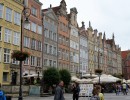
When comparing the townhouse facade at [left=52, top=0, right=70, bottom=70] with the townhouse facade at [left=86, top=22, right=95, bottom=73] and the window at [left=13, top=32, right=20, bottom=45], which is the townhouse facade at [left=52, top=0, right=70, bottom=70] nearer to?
the townhouse facade at [left=86, top=22, right=95, bottom=73]

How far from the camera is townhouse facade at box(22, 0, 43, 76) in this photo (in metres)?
45.0

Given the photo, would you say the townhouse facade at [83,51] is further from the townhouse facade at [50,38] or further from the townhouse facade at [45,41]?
the townhouse facade at [50,38]

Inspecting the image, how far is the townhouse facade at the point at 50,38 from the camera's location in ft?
169

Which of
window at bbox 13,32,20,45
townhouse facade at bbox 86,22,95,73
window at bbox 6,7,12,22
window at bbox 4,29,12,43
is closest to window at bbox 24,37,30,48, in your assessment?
window at bbox 13,32,20,45

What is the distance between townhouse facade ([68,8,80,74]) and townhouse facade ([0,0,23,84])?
831 inches

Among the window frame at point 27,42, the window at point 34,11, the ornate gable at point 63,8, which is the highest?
the ornate gable at point 63,8

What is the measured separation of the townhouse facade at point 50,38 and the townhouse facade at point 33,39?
5.01ft

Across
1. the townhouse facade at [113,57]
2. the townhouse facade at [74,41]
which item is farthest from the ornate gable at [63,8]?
the townhouse facade at [113,57]

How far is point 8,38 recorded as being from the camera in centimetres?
4056

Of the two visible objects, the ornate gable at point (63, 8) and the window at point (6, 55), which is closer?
the window at point (6, 55)

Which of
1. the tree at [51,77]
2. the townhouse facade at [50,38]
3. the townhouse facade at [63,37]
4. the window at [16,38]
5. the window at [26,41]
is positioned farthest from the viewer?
the townhouse facade at [63,37]

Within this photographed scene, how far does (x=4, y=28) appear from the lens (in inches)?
1561

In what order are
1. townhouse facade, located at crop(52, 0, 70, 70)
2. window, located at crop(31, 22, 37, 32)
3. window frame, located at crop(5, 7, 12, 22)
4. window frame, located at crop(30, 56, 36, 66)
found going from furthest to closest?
townhouse facade, located at crop(52, 0, 70, 70) → window, located at crop(31, 22, 37, 32) → window frame, located at crop(30, 56, 36, 66) → window frame, located at crop(5, 7, 12, 22)

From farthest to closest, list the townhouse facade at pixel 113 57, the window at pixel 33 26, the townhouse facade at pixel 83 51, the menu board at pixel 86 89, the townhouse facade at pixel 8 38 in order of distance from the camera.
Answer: the townhouse facade at pixel 113 57, the townhouse facade at pixel 83 51, the window at pixel 33 26, the townhouse facade at pixel 8 38, the menu board at pixel 86 89
